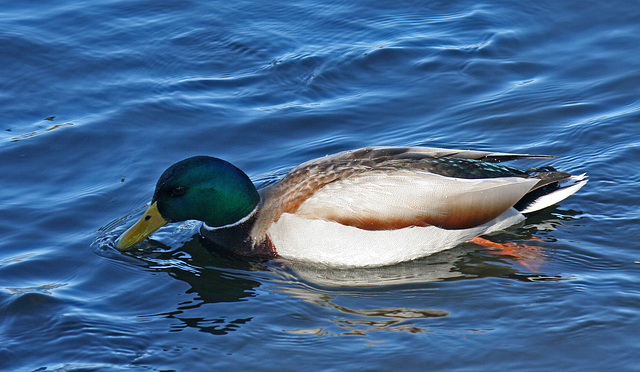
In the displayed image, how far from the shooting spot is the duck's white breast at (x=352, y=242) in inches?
278

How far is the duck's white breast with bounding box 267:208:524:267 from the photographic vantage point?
7.07 m

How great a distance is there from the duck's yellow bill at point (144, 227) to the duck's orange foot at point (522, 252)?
278 centimetres

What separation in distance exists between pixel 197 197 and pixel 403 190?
1834 millimetres

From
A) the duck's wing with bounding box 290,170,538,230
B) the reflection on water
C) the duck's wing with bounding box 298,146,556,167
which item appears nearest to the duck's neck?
the duck's wing with bounding box 290,170,538,230

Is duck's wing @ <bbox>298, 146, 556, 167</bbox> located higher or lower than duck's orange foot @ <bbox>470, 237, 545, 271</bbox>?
higher

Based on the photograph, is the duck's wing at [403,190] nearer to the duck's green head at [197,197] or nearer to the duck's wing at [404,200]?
the duck's wing at [404,200]

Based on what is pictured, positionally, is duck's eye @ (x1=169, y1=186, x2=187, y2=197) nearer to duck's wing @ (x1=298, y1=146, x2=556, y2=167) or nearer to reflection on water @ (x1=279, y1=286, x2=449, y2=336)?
duck's wing @ (x1=298, y1=146, x2=556, y2=167)

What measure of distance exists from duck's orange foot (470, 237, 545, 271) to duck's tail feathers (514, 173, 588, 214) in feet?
1.27

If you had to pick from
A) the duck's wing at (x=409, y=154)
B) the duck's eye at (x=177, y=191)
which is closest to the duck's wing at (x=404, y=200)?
the duck's wing at (x=409, y=154)

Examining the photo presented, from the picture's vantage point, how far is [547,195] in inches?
295

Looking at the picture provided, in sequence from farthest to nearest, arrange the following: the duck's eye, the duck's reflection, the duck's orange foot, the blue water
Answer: the duck's eye → the duck's orange foot → the duck's reflection → the blue water

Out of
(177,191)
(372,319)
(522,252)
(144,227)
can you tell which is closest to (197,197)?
(177,191)

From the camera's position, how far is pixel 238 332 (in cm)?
629

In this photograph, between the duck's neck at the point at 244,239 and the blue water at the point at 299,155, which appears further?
the duck's neck at the point at 244,239
